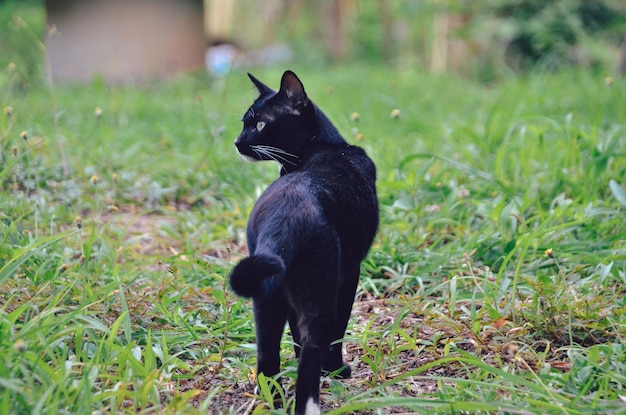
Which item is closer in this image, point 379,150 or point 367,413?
point 367,413

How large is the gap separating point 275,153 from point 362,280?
705 mm

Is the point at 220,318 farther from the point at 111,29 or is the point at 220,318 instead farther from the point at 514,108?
the point at 111,29

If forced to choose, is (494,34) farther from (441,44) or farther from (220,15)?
(220,15)

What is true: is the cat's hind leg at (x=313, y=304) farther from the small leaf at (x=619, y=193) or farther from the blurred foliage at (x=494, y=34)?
the blurred foliage at (x=494, y=34)

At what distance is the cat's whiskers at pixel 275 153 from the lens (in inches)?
96.9

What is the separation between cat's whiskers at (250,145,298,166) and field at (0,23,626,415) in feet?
1.41

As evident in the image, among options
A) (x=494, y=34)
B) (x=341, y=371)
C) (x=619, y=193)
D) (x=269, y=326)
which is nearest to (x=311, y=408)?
(x=269, y=326)

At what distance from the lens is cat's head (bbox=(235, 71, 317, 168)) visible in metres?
2.47

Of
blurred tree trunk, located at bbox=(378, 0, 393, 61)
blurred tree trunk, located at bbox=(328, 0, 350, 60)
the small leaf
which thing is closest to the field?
the small leaf

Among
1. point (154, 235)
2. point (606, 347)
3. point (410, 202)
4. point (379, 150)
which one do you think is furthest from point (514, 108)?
point (606, 347)

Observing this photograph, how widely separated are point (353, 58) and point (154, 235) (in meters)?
12.3

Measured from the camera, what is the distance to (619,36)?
9625mm

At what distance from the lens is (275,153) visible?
250 cm

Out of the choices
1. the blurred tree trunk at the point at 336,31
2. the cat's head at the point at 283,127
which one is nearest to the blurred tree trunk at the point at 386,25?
the blurred tree trunk at the point at 336,31
